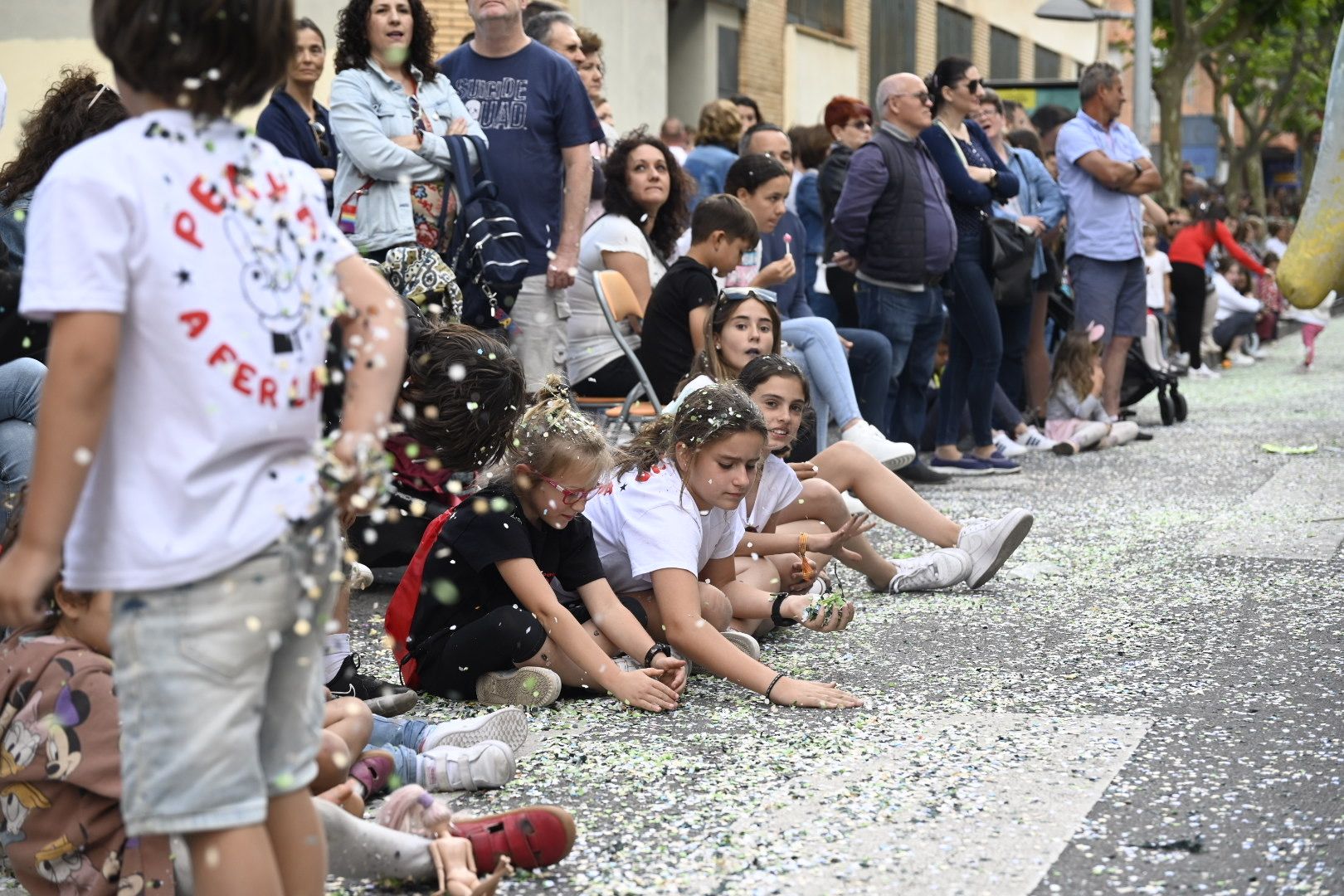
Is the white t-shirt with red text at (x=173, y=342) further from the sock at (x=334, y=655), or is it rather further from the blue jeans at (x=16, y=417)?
the blue jeans at (x=16, y=417)

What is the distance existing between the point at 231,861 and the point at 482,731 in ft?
5.13

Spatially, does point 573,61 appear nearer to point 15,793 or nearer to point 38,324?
point 38,324

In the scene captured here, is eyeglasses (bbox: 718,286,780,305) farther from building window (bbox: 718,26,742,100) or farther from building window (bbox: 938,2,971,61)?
building window (bbox: 938,2,971,61)

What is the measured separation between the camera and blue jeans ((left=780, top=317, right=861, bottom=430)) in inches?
308

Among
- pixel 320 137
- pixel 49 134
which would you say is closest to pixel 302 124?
pixel 320 137

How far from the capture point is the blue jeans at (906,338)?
351 inches

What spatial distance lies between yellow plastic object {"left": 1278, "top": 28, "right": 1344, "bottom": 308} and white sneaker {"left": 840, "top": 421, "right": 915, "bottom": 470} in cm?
171

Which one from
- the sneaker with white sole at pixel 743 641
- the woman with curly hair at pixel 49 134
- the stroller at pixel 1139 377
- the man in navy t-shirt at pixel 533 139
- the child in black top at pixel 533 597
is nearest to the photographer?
the child in black top at pixel 533 597

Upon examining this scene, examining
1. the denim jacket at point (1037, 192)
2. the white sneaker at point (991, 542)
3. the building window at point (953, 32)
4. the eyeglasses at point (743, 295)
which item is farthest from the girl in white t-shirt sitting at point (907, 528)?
the building window at point (953, 32)

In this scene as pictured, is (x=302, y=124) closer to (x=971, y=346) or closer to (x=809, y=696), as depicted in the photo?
(x=809, y=696)

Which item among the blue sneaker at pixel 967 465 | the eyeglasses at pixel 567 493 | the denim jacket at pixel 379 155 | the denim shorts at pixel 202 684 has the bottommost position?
the blue sneaker at pixel 967 465

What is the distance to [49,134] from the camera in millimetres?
4531

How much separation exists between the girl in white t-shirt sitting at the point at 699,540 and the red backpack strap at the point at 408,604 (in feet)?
1.67

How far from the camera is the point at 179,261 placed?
2174 millimetres
